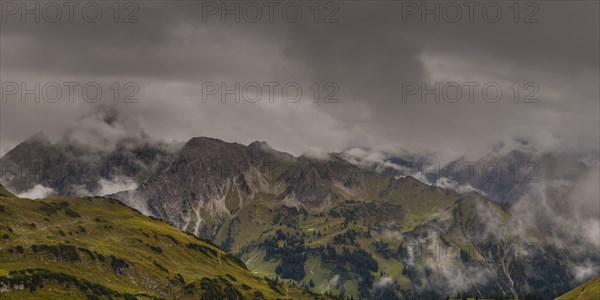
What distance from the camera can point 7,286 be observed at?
198m

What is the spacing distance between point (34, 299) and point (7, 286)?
10.2 metres

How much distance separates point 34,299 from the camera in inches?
7825
